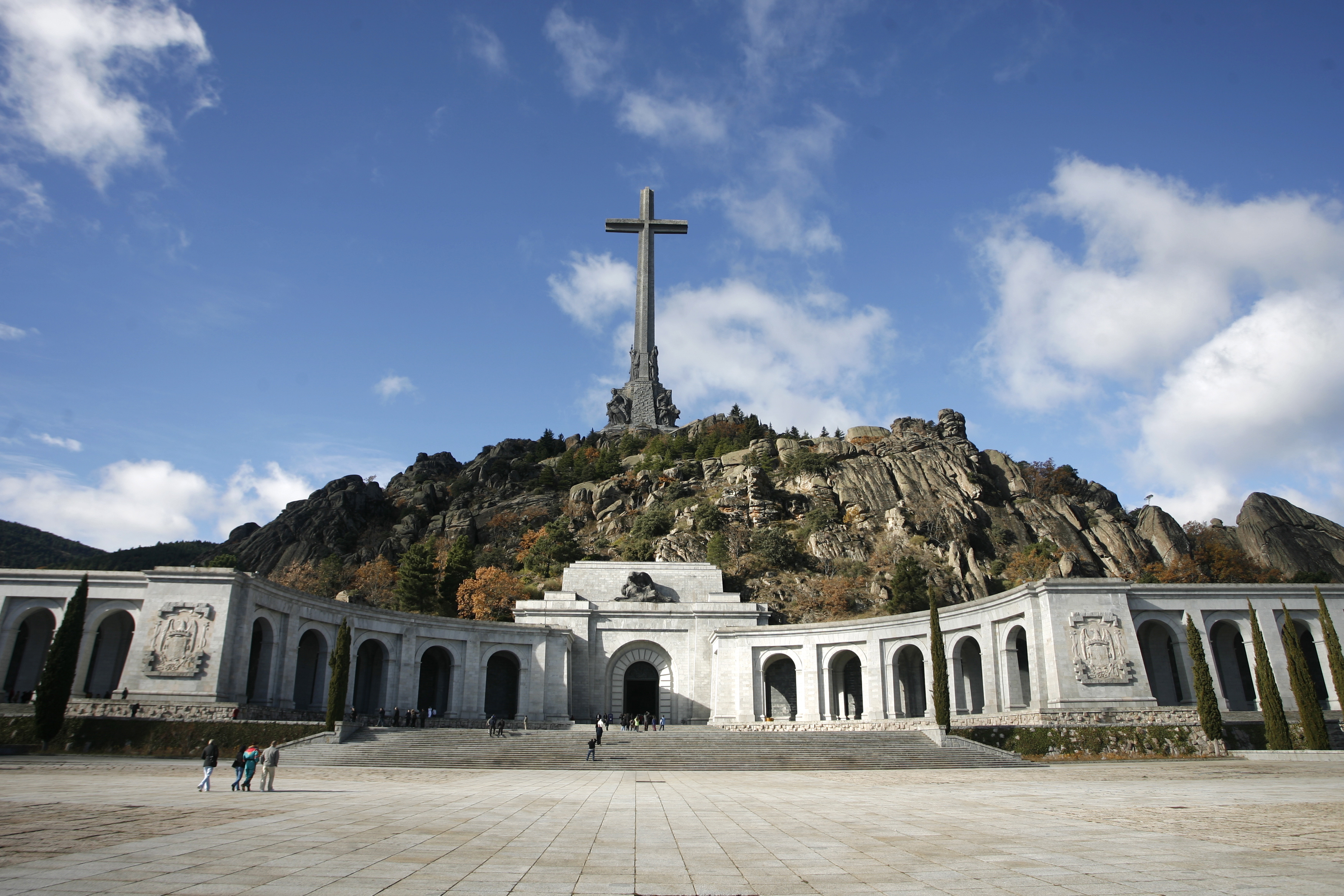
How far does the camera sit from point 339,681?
29.3 metres

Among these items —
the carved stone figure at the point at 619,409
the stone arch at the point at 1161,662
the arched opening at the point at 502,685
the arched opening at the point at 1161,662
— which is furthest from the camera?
the carved stone figure at the point at 619,409

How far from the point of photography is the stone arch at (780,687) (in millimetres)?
41500

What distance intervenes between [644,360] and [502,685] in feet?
182

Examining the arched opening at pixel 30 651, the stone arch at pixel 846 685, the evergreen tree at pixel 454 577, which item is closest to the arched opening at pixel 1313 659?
the stone arch at pixel 846 685

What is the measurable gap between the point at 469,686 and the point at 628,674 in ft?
27.7

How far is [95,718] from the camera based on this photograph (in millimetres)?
25953

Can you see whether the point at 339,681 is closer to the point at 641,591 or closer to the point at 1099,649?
the point at 641,591

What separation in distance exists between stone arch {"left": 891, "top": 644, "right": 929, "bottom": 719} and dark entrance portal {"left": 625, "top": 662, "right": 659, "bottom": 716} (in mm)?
12340

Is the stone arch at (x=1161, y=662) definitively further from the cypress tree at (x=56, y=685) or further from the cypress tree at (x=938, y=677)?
the cypress tree at (x=56, y=685)

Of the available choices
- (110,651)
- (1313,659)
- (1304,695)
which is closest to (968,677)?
(1313,659)

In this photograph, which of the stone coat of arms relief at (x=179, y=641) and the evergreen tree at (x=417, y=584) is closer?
the stone coat of arms relief at (x=179, y=641)

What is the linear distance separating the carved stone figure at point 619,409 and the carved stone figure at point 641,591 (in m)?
53.3

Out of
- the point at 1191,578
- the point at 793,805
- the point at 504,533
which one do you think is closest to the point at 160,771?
the point at 793,805

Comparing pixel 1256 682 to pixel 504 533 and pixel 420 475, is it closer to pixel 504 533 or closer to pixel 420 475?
pixel 504 533
